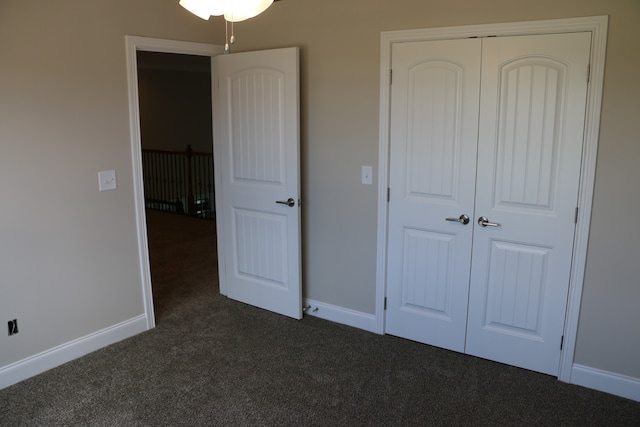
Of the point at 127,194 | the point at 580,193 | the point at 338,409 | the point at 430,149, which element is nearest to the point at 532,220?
the point at 580,193

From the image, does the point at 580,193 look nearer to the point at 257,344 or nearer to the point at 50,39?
the point at 257,344

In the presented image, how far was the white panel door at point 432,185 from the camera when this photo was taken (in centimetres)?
290

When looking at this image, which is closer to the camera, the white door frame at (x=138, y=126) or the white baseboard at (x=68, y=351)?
the white baseboard at (x=68, y=351)

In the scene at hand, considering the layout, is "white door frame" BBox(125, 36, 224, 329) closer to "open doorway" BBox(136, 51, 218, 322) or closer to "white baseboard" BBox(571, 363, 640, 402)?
"open doorway" BBox(136, 51, 218, 322)

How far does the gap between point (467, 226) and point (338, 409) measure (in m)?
1.33

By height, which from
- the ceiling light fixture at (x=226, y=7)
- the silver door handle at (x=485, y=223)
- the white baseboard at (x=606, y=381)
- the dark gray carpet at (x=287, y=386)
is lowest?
the dark gray carpet at (x=287, y=386)

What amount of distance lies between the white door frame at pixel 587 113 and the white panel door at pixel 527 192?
36mm

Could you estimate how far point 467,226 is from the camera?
119 inches

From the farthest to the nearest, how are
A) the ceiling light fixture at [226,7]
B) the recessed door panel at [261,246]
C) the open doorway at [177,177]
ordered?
the open doorway at [177,177], the recessed door panel at [261,246], the ceiling light fixture at [226,7]

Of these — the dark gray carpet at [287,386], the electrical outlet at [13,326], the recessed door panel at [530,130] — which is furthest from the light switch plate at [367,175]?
the electrical outlet at [13,326]

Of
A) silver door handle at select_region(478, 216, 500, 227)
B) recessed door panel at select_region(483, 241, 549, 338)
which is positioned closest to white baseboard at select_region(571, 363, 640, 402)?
recessed door panel at select_region(483, 241, 549, 338)

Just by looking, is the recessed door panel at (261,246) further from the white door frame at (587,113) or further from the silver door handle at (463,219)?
the silver door handle at (463,219)

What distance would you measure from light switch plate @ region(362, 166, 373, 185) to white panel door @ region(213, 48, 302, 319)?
477mm

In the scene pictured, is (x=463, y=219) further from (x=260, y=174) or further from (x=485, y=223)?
(x=260, y=174)
